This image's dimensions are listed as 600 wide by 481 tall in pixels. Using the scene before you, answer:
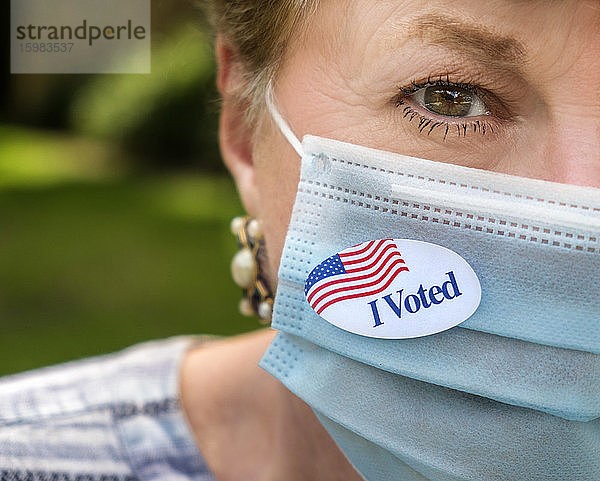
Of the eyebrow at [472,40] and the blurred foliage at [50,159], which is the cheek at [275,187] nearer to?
the eyebrow at [472,40]

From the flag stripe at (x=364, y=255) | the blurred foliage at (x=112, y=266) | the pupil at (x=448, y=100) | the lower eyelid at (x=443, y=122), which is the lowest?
the blurred foliage at (x=112, y=266)

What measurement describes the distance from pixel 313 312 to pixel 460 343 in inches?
10.2

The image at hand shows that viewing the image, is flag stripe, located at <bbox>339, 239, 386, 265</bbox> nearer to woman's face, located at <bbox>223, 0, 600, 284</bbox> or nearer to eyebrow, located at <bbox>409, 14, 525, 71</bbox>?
woman's face, located at <bbox>223, 0, 600, 284</bbox>

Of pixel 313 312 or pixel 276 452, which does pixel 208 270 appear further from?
pixel 313 312

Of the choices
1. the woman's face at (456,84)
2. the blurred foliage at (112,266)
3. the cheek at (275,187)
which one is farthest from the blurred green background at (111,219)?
the woman's face at (456,84)

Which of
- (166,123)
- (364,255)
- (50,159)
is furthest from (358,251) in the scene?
(166,123)

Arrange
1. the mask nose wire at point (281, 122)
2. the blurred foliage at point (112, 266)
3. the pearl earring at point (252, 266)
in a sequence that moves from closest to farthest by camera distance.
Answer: the mask nose wire at point (281, 122), the pearl earring at point (252, 266), the blurred foliage at point (112, 266)

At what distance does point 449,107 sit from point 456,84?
0.05m

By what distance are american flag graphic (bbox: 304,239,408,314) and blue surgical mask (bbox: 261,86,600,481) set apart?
0.01 m

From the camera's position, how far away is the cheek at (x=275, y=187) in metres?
1.58

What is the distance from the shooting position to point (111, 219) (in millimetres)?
7422

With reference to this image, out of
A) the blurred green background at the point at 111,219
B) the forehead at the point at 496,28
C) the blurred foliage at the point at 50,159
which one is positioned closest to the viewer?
the forehead at the point at 496,28

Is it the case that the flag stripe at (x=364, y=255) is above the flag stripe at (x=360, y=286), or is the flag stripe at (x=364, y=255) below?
above

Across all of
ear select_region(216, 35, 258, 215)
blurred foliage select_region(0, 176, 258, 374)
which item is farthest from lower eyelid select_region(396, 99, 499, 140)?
blurred foliage select_region(0, 176, 258, 374)
